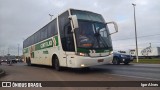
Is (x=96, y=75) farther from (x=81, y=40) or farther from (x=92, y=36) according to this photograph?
(x=92, y=36)

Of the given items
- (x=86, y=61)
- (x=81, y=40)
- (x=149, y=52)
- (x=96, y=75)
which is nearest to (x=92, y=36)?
(x=81, y=40)

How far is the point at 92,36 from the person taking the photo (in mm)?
14656

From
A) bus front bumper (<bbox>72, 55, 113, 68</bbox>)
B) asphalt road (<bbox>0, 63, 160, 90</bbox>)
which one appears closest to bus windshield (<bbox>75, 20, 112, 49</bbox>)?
bus front bumper (<bbox>72, 55, 113, 68</bbox>)

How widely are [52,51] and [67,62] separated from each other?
3.47 metres

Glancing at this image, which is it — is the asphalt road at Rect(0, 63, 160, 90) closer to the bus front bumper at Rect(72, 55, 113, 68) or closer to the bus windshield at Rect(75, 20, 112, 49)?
the bus front bumper at Rect(72, 55, 113, 68)

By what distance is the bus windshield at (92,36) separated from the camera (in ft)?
47.2

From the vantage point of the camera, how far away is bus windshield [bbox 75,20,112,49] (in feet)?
47.2

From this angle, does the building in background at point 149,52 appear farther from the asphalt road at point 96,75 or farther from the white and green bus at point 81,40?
the white and green bus at point 81,40

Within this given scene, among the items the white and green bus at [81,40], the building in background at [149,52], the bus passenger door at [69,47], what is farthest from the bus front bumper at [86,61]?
the building in background at [149,52]

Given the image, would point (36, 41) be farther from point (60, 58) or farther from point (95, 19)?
point (95, 19)

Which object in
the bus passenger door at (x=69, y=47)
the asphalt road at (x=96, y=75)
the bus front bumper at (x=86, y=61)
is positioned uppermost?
the bus passenger door at (x=69, y=47)

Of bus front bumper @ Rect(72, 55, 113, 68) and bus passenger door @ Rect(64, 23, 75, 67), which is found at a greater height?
bus passenger door @ Rect(64, 23, 75, 67)

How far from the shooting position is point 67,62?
50.8ft

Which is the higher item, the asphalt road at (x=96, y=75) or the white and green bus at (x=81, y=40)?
the white and green bus at (x=81, y=40)
